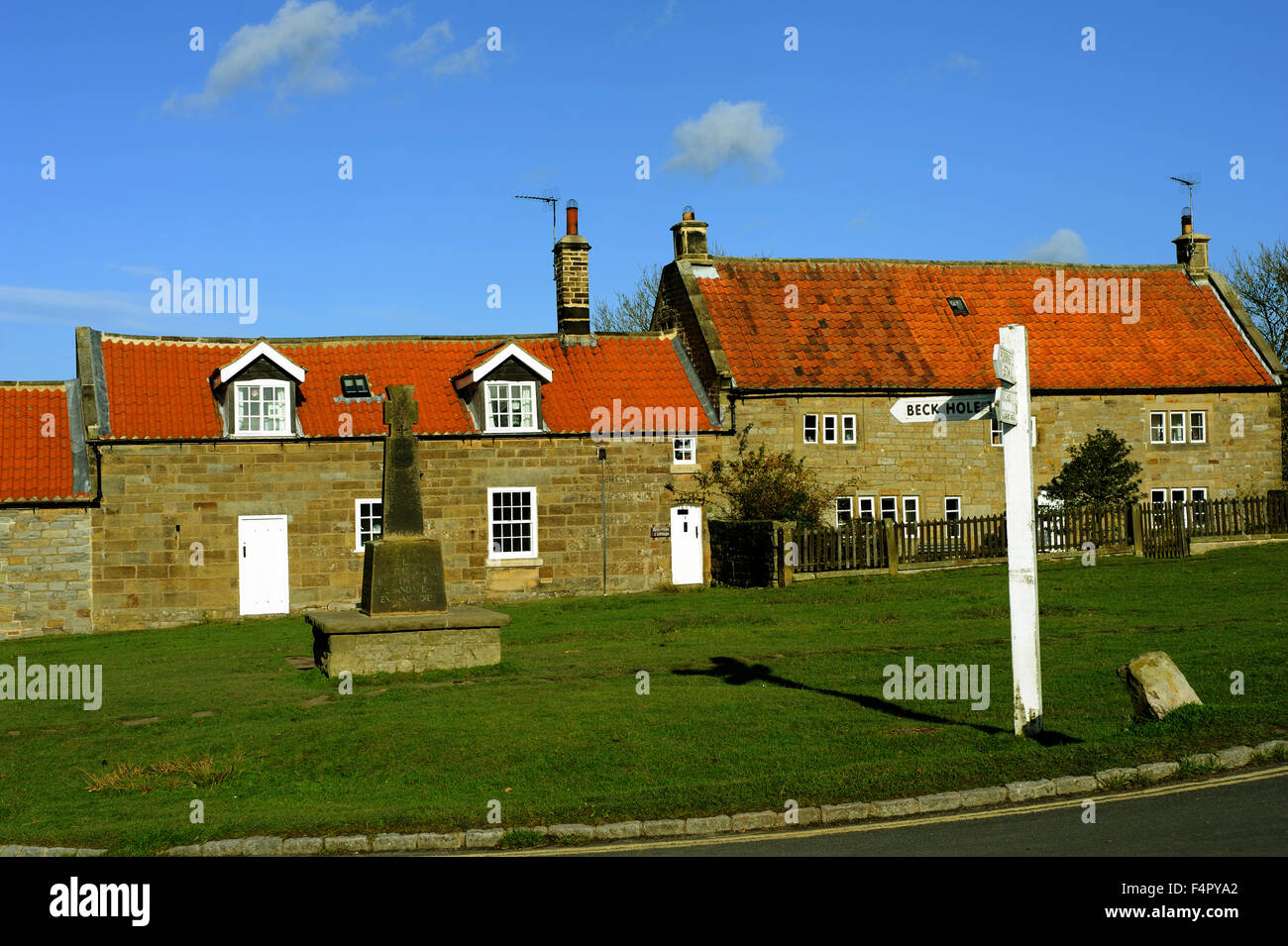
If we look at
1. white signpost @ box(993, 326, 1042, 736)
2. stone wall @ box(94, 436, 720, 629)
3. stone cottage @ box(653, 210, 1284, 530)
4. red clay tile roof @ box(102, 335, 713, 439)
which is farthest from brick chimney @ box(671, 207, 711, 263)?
white signpost @ box(993, 326, 1042, 736)

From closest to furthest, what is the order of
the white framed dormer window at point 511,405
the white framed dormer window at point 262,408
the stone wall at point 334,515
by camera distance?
the stone wall at point 334,515 < the white framed dormer window at point 262,408 < the white framed dormer window at point 511,405

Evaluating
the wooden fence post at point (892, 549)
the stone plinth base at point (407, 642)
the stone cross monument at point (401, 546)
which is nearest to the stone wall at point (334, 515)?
the wooden fence post at point (892, 549)

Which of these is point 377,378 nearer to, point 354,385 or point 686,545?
point 354,385

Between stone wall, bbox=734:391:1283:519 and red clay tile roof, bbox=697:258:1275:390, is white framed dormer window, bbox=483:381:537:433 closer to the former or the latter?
stone wall, bbox=734:391:1283:519

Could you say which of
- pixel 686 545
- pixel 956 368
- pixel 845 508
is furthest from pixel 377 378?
pixel 956 368

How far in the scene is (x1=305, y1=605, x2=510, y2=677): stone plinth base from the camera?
17.9 meters

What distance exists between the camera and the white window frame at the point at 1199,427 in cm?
3909

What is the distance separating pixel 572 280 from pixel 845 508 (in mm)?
10650

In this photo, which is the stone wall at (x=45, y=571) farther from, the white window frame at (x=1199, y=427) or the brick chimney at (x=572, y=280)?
the white window frame at (x=1199, y=427)

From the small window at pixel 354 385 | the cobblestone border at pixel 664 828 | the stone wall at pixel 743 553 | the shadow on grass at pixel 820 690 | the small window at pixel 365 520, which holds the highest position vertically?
the small window at pixel 354 385

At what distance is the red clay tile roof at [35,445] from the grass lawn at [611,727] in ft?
23.5

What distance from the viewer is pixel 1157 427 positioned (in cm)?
3872

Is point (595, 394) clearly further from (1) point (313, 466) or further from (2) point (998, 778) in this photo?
(2) point (998, 778)
